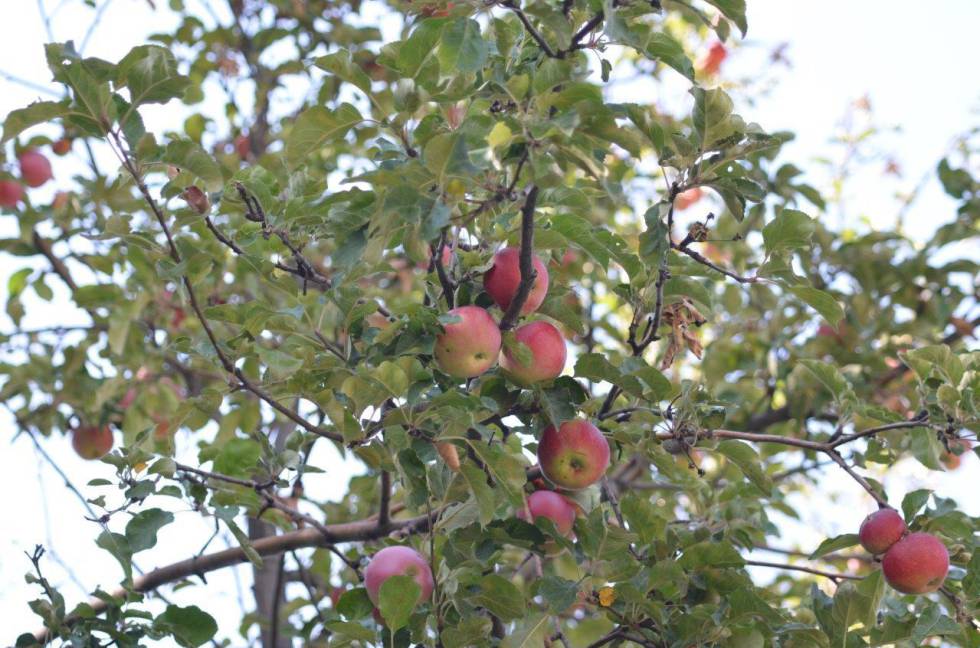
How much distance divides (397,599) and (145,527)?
466mm

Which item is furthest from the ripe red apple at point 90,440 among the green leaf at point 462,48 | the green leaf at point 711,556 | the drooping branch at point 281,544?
the green leaf at point 462,48

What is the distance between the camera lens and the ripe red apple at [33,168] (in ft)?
11.4

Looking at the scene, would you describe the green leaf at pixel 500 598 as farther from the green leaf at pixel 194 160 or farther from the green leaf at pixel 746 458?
the green leaf at pixel 194 160

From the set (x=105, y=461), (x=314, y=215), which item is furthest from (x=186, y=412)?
(x=314, y=215)

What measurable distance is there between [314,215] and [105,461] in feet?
1.68

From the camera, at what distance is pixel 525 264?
1362 mm

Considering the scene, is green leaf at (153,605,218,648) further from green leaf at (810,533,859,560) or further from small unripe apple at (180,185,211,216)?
green leaf at (810,533,859,560)

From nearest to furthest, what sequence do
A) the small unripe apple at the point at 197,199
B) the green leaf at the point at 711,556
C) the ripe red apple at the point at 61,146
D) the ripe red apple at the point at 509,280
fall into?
the ripe red apple at the point at 509,280, the green leaf at the point at 711,556, the small unripe apple at the point at 197,199, the ripe red apple at the point at 61,146

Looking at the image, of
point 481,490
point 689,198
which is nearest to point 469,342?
point 481,490

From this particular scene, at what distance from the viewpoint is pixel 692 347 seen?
5.58 ft

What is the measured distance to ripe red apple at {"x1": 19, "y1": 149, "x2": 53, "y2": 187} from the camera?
3.46 meters

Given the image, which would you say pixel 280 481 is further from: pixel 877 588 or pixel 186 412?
pixel 877 588

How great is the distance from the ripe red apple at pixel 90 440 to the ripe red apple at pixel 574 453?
2057 mm

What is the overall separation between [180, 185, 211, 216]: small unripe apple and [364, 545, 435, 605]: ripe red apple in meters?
0.64
